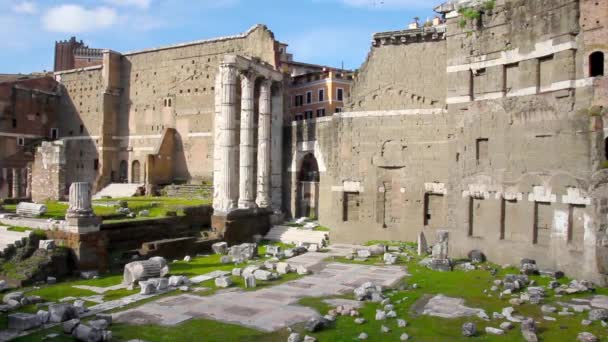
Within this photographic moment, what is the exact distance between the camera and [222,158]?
27.6 metres

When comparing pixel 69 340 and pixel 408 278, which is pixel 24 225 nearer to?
pixel 69 340

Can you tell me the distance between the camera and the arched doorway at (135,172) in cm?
4677

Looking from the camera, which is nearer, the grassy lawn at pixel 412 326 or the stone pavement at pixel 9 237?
the grassy lawn at pixel 412 326

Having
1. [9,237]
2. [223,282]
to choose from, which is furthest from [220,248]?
[9,237]

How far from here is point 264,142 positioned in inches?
1195

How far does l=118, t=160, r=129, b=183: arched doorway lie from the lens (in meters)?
47.7

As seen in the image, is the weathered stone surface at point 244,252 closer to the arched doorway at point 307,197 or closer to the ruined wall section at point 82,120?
the arched doorway at point 307,197

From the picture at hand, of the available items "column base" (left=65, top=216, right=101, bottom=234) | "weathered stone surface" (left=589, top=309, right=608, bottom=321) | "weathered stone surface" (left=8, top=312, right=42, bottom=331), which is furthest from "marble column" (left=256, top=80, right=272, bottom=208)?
"weathered stone surface" (left=589, top=309, right=608, bottom=321)

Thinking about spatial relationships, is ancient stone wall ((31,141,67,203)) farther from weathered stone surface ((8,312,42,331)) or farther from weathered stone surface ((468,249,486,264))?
weathered stone surface ((468,249,486,264))

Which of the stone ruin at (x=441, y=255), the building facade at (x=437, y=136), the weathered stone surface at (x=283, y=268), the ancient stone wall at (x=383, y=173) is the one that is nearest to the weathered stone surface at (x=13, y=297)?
the weathered stone surface at (x=283, y=268)

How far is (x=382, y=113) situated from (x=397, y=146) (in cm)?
180

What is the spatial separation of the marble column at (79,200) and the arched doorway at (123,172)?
28.7 m

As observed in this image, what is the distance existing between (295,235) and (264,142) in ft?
20.0

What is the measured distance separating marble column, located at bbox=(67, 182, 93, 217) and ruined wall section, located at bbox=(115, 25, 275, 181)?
19.3 metres
